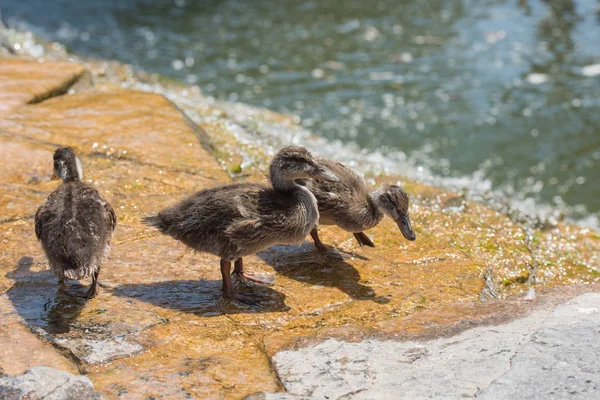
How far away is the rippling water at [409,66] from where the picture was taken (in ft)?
38.6

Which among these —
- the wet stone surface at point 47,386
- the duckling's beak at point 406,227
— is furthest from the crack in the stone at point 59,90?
the wet stone surface at point 47,386

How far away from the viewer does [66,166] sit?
5.84 m

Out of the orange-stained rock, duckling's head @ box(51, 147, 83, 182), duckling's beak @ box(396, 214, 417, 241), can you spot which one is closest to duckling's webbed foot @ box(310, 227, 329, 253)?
duckling's beak @ box(396, 214, 417, 241)

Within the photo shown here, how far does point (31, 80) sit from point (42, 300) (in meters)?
5.13

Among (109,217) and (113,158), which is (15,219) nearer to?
(109,217)

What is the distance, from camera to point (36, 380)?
3977 millimetres

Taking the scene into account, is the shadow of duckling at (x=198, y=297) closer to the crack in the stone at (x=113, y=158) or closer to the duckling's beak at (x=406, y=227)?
the duckling's beak at (x=406, y=227)

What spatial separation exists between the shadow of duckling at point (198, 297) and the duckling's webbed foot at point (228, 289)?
4cm

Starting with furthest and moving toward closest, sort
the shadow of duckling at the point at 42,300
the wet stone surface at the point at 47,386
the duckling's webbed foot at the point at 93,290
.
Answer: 1. the duckling's webbed foot at the point at 93,290
2. the shadow of duckling at the point at 42,300
3. the wet stone surface at the point at 47,386

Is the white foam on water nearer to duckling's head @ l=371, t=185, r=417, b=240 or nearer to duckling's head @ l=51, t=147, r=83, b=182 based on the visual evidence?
duckling's head @ l=371, t=185, r=417, b=240

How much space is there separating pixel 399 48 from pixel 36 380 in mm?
13743

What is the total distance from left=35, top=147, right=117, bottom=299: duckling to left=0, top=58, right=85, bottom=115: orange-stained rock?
3569 mm

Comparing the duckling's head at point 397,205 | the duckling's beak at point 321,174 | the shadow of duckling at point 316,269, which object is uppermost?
the duckling's beak at point 321,174

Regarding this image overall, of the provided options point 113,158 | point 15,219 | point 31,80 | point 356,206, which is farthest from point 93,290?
point 31,80
